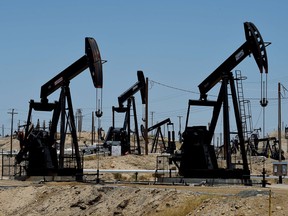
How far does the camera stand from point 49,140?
34531mm

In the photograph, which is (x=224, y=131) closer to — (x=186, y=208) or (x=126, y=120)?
(x=186, y=208)

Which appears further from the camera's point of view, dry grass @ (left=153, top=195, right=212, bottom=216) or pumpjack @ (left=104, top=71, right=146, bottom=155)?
pumpjack @ (left=104, top=71, right=146, bottom=155)

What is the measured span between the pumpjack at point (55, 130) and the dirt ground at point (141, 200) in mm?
1274

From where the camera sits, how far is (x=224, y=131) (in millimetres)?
30031

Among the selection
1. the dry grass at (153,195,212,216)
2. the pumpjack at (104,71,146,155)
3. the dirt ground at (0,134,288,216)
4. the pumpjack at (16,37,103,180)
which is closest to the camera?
the dirt ground at (0,134,288,216)

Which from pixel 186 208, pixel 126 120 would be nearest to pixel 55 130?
pixel 186 208

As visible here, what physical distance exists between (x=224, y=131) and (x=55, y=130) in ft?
30.3

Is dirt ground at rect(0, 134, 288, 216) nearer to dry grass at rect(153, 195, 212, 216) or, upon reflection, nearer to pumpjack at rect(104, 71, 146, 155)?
dry grass at rect(153, 195, 212, 216)

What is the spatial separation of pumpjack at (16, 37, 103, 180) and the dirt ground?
4.18 ft

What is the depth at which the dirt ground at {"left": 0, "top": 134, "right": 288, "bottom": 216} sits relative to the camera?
17.1 meters

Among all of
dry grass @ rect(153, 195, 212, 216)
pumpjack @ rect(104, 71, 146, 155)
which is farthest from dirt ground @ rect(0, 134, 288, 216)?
pumpjack @ rect(104, 71, 146, 155)

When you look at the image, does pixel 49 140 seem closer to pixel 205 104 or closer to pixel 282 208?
pixel 205 104

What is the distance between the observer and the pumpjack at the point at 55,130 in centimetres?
3222

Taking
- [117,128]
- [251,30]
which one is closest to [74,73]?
[251,30]
